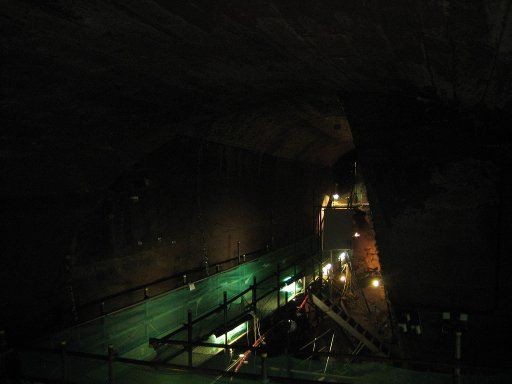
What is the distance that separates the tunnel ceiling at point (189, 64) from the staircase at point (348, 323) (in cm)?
766

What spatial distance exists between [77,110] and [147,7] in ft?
8.18

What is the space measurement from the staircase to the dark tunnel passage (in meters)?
3.55

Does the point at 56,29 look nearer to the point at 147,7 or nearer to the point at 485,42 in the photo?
the point at 147,7

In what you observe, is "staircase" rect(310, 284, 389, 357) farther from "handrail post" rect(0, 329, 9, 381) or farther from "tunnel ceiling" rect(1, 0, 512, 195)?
"handrail post" rect(0, 329, 9, 381)

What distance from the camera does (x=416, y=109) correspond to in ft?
19.1

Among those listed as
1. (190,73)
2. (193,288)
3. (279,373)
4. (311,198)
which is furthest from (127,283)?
(311,198)

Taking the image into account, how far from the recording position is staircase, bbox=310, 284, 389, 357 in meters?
12.3

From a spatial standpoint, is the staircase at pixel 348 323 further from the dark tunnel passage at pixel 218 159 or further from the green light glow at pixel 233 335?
the dark tunnel passage at pixel 218 159

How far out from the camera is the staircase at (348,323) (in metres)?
12.3

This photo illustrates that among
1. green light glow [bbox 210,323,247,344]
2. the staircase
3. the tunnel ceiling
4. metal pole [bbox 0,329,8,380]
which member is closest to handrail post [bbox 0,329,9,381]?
metal pole [bbox 0,329,8,380]

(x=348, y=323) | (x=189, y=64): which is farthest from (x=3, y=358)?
(x=348, y=323)

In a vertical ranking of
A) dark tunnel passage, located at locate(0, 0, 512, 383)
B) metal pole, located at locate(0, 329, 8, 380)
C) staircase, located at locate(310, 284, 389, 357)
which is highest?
dark tunnel passage, located at locate(0, 0, 512, 383)

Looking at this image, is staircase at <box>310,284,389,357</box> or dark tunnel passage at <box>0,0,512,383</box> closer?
dark tunnel passage at <box>0,0,512,383</box>

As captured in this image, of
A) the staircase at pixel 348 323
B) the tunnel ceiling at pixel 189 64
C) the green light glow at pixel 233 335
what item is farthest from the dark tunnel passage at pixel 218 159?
the staircase at pixel 348 323
